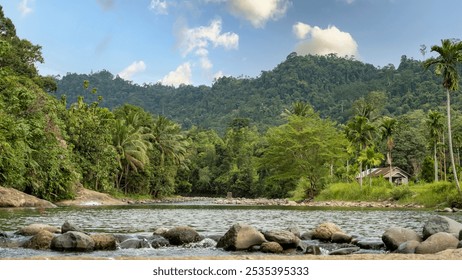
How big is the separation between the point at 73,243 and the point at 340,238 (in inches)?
261

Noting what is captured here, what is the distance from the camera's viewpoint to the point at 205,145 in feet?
315

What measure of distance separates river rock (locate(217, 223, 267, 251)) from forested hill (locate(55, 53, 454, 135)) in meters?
61.8

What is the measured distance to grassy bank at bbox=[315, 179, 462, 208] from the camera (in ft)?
120

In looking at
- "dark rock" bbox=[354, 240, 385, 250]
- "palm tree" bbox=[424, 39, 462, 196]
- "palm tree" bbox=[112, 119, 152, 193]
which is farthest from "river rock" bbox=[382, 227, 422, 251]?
"palm tree" bbox=[112, 119, 152, 193]

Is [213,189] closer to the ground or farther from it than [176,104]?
closer to the ground

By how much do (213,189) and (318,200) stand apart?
129 feet

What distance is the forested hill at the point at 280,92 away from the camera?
76.6 meters

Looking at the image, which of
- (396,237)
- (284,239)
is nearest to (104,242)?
(284,239)

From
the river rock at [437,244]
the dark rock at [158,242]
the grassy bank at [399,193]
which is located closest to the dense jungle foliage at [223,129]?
the grassy bank at [399,193]

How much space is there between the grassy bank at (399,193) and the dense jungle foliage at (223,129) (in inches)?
155
